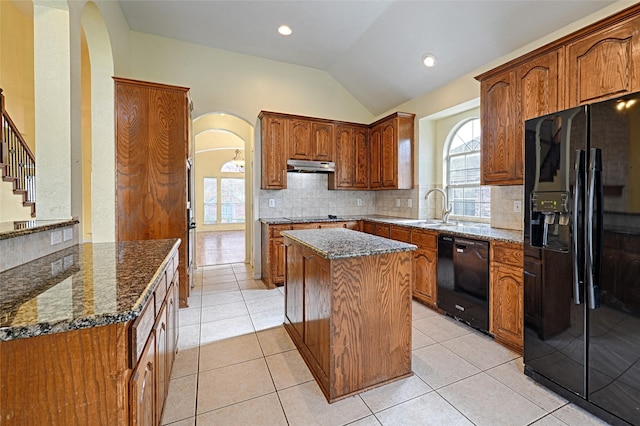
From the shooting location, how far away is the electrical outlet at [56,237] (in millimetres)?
1697

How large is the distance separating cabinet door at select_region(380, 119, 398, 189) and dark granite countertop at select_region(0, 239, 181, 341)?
137 inches

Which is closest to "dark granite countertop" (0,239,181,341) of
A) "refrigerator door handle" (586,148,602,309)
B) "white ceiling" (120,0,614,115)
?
"refrigerator door handle" (586,148,602,309)

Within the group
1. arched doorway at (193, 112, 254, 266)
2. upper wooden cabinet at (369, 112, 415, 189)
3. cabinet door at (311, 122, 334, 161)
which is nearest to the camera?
upper wooden cabinet at (369, 112, 415, 189)

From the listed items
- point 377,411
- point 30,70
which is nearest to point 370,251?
point 377,411

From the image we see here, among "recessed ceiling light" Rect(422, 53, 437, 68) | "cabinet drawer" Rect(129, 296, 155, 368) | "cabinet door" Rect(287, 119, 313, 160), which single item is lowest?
"cabinet drawer" Rect(129, 296, 155, 368)

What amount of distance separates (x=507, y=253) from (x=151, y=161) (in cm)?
351

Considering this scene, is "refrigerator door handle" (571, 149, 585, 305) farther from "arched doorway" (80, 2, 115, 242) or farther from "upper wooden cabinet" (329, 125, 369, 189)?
"arched doorway" (80, 2, 115, 242)

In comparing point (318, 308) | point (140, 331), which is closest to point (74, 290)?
point (140, 331)

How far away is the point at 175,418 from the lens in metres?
1.65

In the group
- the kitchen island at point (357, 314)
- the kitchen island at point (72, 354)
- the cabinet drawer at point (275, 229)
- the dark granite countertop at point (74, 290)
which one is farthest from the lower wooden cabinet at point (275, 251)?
the kitchen island at point (72, 354)

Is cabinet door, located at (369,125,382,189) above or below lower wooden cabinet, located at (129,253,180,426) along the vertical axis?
above

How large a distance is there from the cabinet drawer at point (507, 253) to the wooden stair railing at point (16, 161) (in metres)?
4.84

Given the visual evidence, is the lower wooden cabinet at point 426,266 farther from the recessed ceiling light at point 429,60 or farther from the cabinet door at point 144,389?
the cabinet door at point 144,389

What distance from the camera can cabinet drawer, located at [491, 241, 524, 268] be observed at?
2.29 meters
